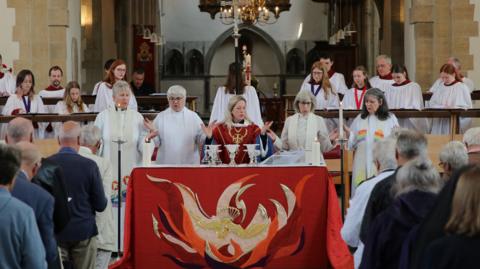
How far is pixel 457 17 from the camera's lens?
53.9ft

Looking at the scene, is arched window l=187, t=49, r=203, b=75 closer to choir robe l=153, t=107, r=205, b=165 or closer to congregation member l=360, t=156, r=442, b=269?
choir robe l=153, t=107, r=205, b=165

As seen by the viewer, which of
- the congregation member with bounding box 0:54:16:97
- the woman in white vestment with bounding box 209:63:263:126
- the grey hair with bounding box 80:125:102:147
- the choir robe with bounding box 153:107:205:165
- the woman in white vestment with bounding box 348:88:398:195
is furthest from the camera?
the congregation member with bounding box 0:54:16:97

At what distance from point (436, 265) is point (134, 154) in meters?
6.46

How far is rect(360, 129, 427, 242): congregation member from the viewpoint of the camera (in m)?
5.23

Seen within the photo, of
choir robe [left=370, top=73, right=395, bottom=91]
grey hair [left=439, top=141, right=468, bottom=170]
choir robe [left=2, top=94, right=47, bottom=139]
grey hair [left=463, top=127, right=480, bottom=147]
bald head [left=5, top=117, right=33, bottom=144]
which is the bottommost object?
grey hair [left=439, top=141, right=468, bottom=170]

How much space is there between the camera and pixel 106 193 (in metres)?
7.80

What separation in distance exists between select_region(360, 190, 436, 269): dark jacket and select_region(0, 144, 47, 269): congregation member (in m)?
1.64

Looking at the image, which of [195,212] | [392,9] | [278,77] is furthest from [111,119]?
[278,77]

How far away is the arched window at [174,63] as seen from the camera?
3089 cm

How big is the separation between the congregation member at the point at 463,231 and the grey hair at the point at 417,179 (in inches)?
38.0

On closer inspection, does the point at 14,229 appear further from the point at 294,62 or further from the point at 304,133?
the point at 294,62

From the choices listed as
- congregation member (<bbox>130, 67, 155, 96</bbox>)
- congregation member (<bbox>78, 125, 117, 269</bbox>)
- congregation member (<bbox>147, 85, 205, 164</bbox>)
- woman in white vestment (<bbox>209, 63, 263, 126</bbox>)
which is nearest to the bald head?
congregation member (<bbox>78, 125, 117, 269</bbox>)

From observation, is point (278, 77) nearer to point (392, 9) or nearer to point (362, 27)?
point (362, 27)

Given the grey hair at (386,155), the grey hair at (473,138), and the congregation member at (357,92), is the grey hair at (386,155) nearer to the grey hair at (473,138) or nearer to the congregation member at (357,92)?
the grey hair at (473,138)
